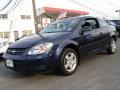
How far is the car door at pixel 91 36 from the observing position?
672cm

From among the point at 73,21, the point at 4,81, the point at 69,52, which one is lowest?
the point at 4,81

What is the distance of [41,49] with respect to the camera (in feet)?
18.5

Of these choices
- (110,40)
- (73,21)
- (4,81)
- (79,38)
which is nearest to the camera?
(4,81)

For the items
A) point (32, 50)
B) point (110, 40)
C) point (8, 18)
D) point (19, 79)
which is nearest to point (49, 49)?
point (32, 50)

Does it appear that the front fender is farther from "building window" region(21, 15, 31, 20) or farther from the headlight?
"building window" region(21, 15, 31, 20)

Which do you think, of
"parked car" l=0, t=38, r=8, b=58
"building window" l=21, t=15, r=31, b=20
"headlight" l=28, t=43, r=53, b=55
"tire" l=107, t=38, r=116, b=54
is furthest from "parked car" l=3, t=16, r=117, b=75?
"building window" l=21, t=15, r=31, b=20

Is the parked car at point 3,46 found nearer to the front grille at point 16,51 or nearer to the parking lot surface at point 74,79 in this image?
the parking lot surface at point 74,79

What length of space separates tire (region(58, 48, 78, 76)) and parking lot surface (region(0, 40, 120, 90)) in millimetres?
140

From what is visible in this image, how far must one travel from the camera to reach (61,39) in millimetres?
5996

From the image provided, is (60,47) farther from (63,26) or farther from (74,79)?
(63,26)

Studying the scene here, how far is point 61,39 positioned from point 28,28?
25.3 metres

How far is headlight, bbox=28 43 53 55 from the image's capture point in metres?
5.59

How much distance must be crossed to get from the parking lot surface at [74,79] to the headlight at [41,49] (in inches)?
27.1

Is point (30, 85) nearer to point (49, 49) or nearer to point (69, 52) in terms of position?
point (49, 49)
